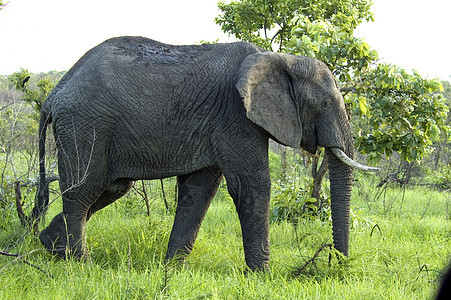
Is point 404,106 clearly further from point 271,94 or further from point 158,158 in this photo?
point 158,158

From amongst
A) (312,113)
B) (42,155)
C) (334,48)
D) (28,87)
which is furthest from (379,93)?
(28,87)

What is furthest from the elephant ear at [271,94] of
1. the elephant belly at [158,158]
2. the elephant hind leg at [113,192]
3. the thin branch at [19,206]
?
the thin branch at [19,206]

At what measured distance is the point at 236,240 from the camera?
5816mm

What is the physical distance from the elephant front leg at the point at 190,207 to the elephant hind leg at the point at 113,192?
573 mm

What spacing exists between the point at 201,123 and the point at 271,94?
666 millimetres

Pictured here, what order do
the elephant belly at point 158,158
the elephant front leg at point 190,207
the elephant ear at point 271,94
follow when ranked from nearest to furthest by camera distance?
the elephant ear at point 271,94 < the elephant belly at point 158,158 < the elephant front leg at point 190,207

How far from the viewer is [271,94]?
4.29 meters

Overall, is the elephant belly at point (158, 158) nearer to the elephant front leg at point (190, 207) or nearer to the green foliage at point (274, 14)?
the elephant front leg at point (190, 207)

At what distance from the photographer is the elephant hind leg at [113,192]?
185 inches

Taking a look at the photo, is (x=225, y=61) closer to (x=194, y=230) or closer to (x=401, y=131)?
(x=194, y=230)

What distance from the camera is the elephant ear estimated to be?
4.11 metres

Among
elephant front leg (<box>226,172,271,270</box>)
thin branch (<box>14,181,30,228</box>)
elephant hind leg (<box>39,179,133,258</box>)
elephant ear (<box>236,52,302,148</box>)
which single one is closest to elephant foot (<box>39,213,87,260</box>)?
elephant hind leg (<box>39,179,133,258</box>)

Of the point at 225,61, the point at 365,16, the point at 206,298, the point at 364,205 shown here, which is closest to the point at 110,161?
the point at 225,61

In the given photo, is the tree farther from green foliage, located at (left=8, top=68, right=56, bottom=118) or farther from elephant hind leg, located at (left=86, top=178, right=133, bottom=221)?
green foliage, located at (left=8, top=68, right=56, bottom=118)
